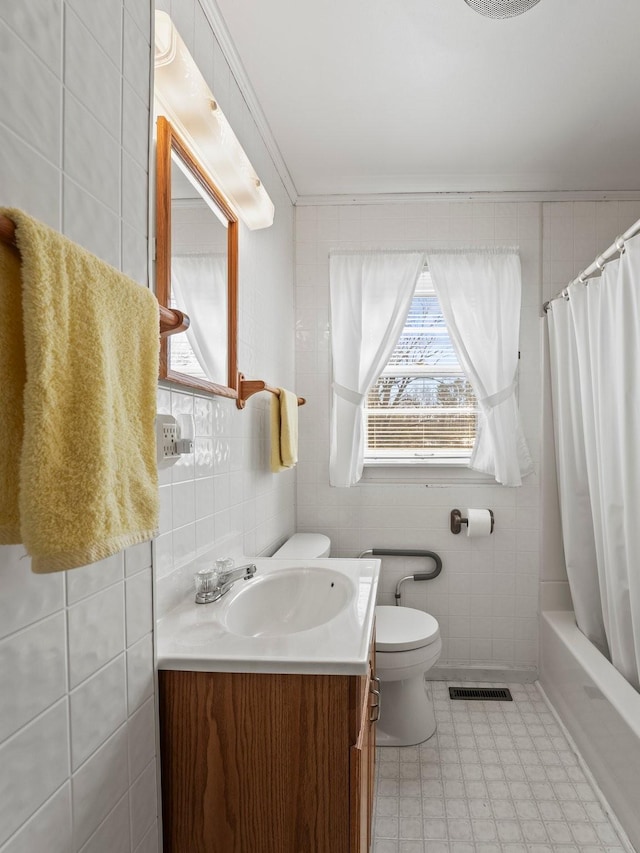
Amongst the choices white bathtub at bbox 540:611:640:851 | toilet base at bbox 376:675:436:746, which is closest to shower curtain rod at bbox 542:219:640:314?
white bathtub at bbox 540:611:640:851

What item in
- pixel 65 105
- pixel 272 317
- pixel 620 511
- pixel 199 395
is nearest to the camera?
pixel 65 105

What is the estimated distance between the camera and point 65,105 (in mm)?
771

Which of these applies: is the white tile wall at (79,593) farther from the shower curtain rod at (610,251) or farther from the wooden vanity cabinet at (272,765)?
the shower curtain rod at (610,251)

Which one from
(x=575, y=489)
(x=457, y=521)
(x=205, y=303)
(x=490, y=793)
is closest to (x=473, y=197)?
(x=575, y=489)

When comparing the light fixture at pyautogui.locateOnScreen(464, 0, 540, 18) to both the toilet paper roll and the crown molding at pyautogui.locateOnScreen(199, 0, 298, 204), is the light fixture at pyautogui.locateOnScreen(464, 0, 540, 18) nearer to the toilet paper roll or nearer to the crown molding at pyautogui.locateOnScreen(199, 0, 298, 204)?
the crown molding at pyautogui.locateOnScreen(199, 0, 298, 204)

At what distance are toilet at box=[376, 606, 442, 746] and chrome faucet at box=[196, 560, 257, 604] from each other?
0.93 m

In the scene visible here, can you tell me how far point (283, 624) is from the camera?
5.40ft

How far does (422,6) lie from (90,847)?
2145mm

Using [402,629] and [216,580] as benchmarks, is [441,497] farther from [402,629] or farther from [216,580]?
[216,580]

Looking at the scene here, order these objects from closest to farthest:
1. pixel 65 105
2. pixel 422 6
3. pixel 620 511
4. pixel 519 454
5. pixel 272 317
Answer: pixel 65 105 → pixel 422 6 → pixel 620 511 → pixel 272 317 → pixel 519 454

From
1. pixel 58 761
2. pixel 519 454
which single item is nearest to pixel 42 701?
pixel 58 761

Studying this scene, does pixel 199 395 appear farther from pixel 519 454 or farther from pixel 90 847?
pixel 519 454

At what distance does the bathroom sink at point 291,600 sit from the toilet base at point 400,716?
0.84 metres

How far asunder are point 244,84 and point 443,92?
736 mm
